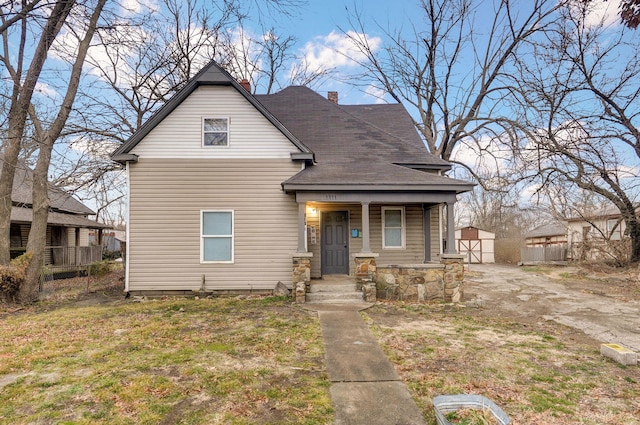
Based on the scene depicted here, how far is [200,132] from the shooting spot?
A: 9.38 metres

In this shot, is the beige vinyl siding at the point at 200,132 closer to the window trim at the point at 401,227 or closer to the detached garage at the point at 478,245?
the window trim at the point at 401,227

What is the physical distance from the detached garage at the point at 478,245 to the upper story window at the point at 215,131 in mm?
19298

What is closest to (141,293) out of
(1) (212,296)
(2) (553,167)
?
(1) (212,296)

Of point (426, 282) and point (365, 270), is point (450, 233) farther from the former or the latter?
point (365, 270)

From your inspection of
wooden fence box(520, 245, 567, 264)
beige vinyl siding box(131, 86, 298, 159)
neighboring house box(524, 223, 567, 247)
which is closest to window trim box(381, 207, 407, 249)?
beige vinyl siding box(131, 86, 298, 159)

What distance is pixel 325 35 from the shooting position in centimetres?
1675

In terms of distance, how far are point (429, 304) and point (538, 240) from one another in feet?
101

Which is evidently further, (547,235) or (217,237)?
(547,235)

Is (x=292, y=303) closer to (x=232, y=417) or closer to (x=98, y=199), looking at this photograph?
(x=232, y=417)

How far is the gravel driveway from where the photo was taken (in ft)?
20.8

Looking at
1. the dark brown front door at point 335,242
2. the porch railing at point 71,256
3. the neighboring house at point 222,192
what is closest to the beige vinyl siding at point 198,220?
the neighboring house at point 222,192

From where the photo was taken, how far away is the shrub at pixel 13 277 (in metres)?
8.36

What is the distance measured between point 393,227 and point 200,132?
6.40 metres

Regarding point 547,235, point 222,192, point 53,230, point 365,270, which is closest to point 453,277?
point 365,270
